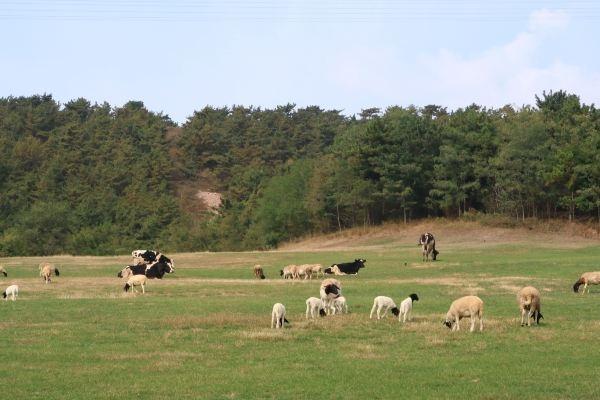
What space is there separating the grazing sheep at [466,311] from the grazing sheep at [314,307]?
445 cm

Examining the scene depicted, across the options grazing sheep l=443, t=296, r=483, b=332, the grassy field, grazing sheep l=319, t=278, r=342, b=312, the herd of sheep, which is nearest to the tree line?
the grassy field

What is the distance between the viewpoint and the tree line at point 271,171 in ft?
275

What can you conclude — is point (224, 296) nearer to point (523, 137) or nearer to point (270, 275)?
point (270, 275)

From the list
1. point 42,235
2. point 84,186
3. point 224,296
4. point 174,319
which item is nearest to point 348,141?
point 42,235

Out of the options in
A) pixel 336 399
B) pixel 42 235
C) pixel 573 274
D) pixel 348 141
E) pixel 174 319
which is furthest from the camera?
pixel 42 235

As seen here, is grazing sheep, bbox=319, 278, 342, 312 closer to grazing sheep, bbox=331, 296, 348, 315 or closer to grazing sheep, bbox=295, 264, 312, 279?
grazing sheep, bbox=331, 296, 348, 315

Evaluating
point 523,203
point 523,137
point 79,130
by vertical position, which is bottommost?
point 523,203

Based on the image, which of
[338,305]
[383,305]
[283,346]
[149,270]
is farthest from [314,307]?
[149,270]

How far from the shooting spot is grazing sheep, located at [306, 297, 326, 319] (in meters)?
25.8

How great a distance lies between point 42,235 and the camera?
109 meters

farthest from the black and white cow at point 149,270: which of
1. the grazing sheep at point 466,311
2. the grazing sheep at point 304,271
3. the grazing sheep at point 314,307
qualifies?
the grazing sheep at point 466,311

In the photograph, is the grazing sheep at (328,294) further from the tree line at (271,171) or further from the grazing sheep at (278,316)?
the tree line at (271,171)

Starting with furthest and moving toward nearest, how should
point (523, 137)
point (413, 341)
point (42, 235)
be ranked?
point (42, 235) → point (523, 137) → point (413, 341)

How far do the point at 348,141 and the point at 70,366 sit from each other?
266ft
